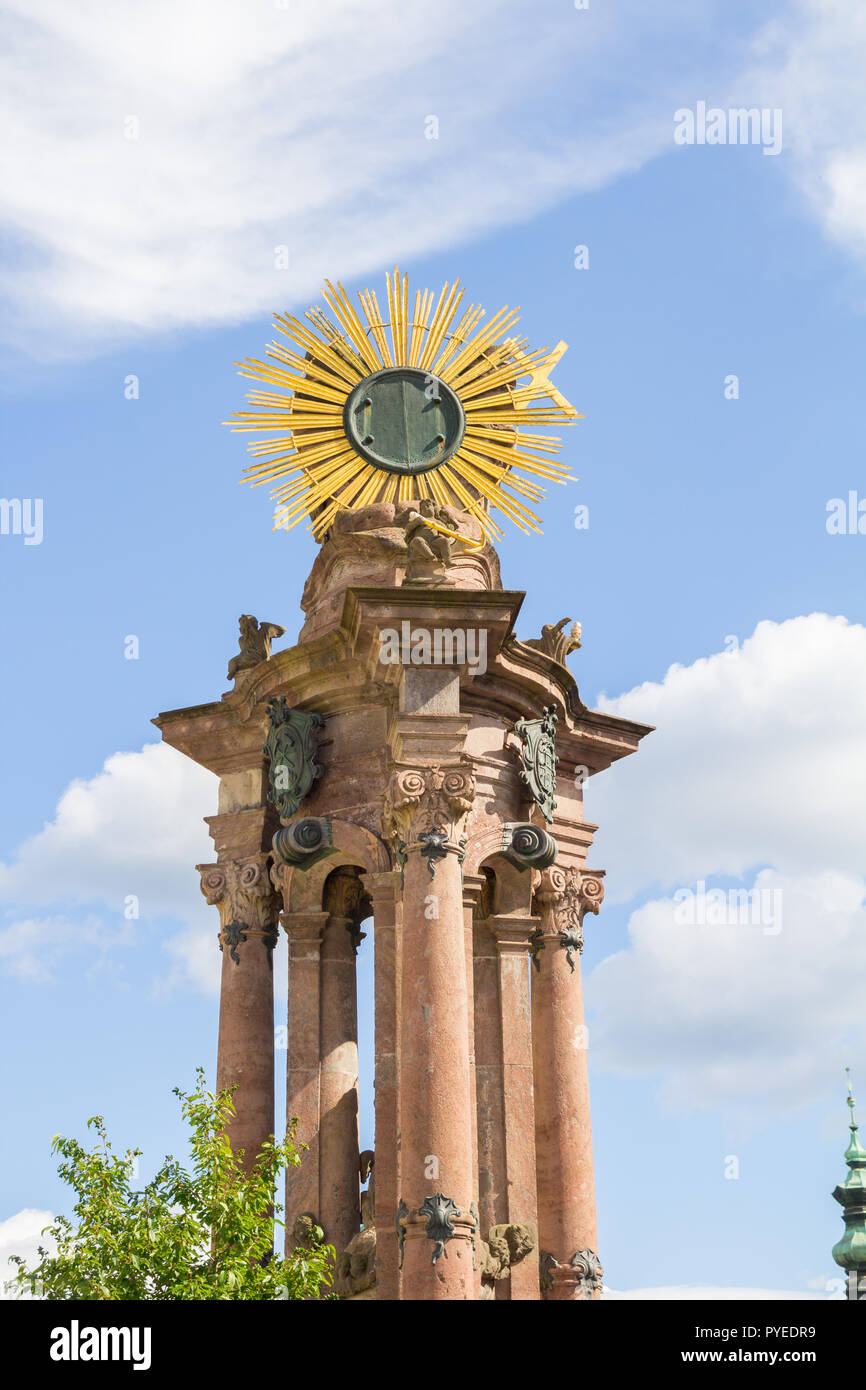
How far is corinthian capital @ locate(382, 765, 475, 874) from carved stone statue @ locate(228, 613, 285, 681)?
167 inches

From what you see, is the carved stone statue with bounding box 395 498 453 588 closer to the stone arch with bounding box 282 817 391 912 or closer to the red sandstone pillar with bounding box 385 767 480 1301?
the red sandstone pillar with bounding box 385 767 480 1301

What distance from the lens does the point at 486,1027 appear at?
80.3 ft

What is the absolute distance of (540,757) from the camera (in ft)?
82.7

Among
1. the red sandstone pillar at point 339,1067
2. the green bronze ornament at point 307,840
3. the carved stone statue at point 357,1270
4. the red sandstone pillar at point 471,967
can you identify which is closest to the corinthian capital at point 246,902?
the red sandstone pillar at point 339,1067

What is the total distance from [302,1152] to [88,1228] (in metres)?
3.61

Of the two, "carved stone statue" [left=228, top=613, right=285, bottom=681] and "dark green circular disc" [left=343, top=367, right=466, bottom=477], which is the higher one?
"dark green circular disc" [left=343, top=367, right=466, bottom=477]

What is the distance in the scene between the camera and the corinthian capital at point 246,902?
2548 centimetres

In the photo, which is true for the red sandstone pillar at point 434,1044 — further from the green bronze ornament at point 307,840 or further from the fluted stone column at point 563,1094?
the fluted stone column at point 563,1094

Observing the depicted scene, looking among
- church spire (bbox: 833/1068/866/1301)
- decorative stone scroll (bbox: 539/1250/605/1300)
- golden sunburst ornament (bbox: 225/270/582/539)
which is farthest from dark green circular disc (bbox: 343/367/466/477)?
church spire (bbox: 833/1068/866/1301)

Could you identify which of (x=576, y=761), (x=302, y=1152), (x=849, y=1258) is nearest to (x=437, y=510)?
(x=576, y=761)

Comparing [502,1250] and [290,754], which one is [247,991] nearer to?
[290,754]

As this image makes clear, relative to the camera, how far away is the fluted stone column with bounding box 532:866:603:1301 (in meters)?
24.2

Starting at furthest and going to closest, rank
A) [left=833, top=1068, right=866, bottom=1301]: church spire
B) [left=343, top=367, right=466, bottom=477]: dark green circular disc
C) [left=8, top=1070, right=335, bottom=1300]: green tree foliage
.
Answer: [left=833, top=1068, right=866, bottom=1301]: church spire < [left=343, top=367, right=466, bottom=477]: dark green circular disc < [left=8, top=1070, right=335, bottom=1300]: green tree foliage
